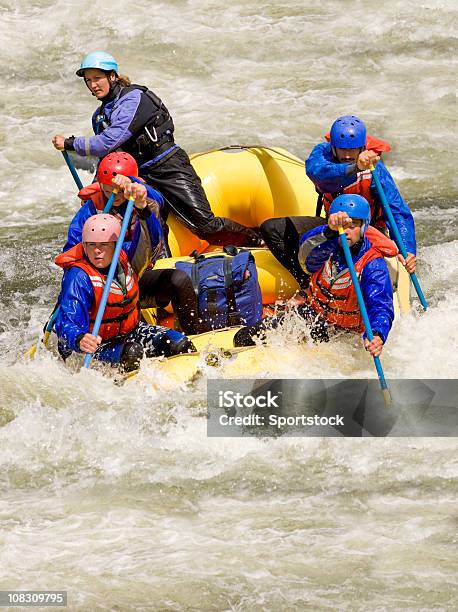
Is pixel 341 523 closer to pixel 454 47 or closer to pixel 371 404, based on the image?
pixel 371 404

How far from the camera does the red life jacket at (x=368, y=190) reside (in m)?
7.30

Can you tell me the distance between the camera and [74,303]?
259 inches

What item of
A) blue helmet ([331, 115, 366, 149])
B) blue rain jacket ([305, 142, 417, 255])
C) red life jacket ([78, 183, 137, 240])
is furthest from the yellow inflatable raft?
blue helmet ([331, 115, 366, 149])

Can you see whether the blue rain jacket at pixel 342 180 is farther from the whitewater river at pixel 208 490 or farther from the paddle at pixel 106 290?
the paddle at pixel 106 290

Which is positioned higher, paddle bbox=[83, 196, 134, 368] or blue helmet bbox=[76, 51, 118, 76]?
blue helmet bbox=[76, 51, 118, 76]

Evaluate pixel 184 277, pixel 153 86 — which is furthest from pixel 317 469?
pixel 153 86

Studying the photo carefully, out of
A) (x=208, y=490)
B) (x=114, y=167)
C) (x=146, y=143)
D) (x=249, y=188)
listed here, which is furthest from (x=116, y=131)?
(x=208, y=490)

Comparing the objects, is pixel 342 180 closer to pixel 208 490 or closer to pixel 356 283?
pixel 356 283

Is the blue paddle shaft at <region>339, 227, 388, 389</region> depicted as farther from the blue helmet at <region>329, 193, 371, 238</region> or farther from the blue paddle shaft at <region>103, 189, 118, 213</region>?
the blue paddle shaft at <region>103, 189, 118, 213</region>

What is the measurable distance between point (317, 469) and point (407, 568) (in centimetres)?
99

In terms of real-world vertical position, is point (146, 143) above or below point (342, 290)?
above

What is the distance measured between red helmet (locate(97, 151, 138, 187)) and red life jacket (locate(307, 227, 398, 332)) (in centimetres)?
129

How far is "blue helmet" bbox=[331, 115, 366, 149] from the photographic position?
23.4ft

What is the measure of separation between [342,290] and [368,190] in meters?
0.92
